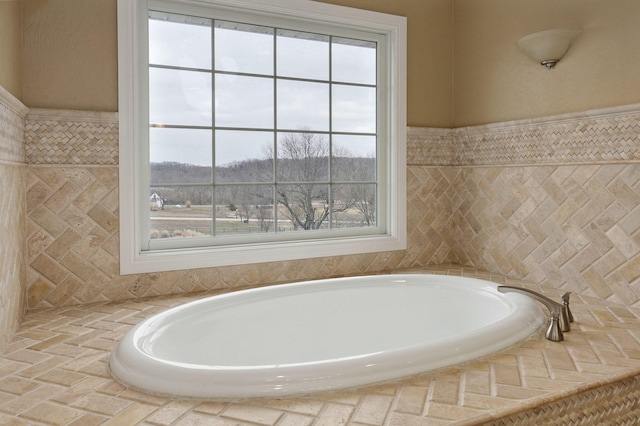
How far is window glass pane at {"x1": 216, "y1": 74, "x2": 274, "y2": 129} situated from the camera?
266 cm

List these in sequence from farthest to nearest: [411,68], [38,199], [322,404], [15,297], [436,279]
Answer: [411,68]
[436,279]
[38,199]
[15,297]
[322,404]

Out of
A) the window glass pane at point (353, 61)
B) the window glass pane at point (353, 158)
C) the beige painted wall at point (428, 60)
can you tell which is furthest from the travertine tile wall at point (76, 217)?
the beige painted wall at point (428, 60)

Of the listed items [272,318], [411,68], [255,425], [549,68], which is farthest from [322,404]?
[411,68]

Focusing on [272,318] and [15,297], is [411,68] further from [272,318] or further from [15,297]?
[15,297]

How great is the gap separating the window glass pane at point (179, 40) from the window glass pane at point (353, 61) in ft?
2.50

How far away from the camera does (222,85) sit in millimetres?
2656

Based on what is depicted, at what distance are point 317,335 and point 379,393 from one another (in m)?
1.03

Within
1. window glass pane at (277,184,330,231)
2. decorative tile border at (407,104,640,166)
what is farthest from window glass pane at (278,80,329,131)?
decorative tile border at (407,104,640,166)

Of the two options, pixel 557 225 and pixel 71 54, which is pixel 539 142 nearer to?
pixel 557 225

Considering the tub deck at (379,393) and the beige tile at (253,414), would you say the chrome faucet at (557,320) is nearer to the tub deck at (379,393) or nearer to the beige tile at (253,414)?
the tub deck at (379,393)

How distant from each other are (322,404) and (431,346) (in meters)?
0.41

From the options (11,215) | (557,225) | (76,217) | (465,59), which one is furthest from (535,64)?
(11,215)

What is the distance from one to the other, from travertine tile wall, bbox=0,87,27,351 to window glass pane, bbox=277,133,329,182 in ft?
4.15

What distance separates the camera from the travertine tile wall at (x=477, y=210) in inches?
86.4
